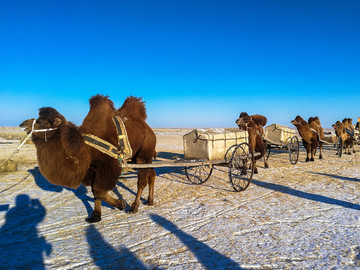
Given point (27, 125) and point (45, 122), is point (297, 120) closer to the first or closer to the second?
point (45, 122)

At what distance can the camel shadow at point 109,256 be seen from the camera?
3578mm

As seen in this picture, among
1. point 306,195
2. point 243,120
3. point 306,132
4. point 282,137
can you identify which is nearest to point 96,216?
point 306,195

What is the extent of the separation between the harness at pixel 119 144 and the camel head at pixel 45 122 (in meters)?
0.57

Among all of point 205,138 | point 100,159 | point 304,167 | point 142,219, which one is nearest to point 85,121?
point 100,159

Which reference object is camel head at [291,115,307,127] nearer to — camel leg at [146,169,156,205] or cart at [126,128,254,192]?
cart at [126,128,254,192]

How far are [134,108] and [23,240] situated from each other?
3.66 meters

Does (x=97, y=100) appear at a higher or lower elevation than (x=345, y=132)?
higher

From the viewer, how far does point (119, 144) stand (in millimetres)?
5293

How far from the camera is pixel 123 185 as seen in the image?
865 cm

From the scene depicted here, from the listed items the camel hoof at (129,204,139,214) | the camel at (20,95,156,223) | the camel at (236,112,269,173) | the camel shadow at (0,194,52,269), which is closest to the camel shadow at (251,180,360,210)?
the camel at (236,112,269,173)

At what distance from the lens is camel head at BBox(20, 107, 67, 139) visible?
4.43 meters

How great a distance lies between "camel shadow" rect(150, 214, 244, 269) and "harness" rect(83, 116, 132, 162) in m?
1.76

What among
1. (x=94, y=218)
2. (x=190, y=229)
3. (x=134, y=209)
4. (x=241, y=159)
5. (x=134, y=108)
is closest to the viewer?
(x=190, y=229)

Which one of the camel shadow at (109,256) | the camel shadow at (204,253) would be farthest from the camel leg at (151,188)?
the camel shadow at (109,256)
